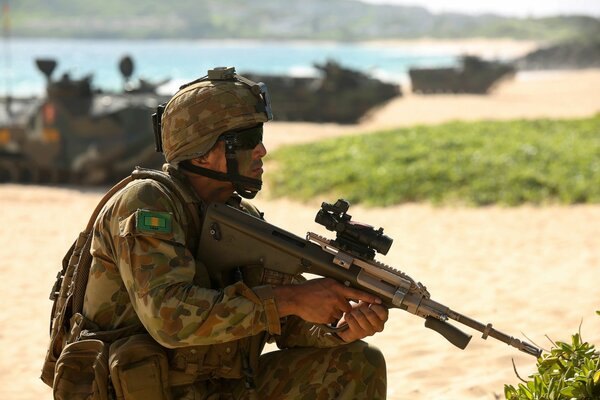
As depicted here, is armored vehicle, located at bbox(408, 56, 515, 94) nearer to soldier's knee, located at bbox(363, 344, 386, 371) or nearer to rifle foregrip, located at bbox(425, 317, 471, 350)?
soldier's knee, located at bbox(363, 344, 386, 371)

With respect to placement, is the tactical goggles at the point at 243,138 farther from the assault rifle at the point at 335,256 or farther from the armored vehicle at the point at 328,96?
the armored vehicle at the point at 328,96

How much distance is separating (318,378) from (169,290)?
0.74 m

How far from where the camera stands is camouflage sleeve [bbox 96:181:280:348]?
3117mm

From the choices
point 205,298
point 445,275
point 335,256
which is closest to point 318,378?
point 335,256

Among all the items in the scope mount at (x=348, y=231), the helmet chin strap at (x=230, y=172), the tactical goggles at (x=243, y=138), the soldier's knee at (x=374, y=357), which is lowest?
the soldier's knee at (x=374, y=357)

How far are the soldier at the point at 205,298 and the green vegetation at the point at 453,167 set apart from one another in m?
8.57

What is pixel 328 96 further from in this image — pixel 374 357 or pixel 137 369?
pixel 137 369

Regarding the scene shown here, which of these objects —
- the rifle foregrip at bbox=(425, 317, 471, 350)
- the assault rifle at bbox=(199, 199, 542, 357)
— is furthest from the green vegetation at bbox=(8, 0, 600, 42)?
the rifle foregrip at bbox=(425, 317, 471, 350)

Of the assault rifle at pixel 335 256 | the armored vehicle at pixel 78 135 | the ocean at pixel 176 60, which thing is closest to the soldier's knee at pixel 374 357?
the assault rifle at pixel 335 256

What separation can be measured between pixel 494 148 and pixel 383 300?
11.7 meters

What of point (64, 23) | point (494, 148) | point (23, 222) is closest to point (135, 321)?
point (23, 222)

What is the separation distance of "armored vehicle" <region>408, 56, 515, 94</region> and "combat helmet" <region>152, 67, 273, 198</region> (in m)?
35.1

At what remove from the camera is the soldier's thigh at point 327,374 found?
3.53m

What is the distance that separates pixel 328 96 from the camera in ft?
85.5
